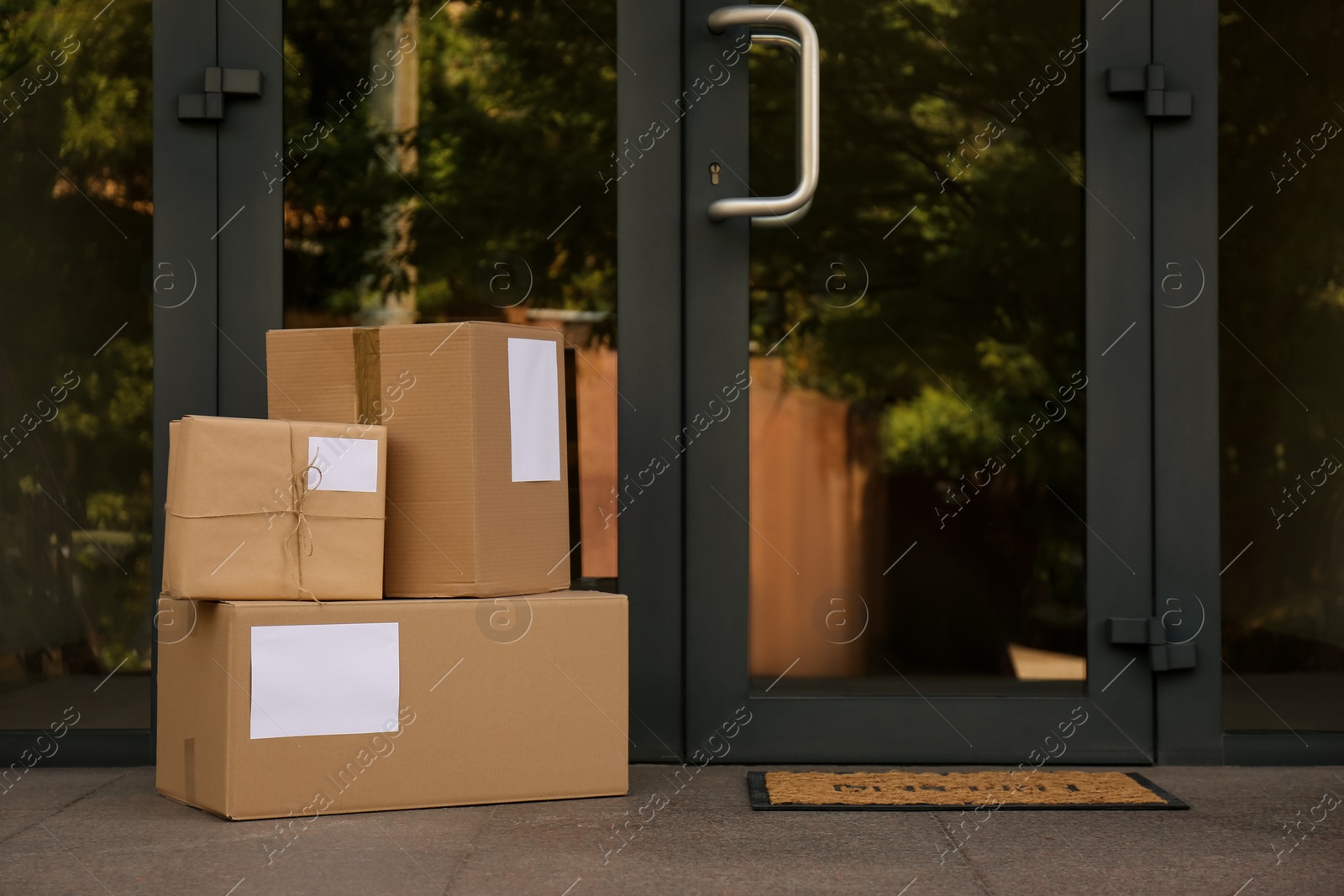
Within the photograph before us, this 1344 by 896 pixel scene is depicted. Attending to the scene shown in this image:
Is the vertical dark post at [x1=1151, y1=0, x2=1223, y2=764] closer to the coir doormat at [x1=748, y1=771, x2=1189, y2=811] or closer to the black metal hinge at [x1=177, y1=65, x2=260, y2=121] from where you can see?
the coir doormat at [x1=748, y1=771, x2=1189, y2=811]

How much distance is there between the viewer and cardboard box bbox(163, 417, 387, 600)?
200 centimetres

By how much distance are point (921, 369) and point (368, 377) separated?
117cm

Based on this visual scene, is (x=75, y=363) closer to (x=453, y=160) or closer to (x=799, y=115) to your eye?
(x=453, y=160)

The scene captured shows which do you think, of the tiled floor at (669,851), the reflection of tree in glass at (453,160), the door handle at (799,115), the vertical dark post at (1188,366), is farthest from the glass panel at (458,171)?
the vertical dark post at (1188,366)

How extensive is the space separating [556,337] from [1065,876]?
1.26 meters

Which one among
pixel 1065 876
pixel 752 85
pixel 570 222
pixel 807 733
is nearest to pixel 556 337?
pixel 570 222

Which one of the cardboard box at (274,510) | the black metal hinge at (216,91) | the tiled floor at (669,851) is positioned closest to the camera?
the tiled floor at (669,851)

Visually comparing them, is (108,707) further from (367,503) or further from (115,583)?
(367,503)

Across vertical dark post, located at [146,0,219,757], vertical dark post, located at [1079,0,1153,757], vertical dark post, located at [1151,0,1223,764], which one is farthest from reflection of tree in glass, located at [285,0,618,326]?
vertical dark post, located at [1151,0,1223,764]

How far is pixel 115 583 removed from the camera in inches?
103

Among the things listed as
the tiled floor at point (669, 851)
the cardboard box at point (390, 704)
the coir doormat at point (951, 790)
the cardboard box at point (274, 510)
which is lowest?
the coir doormat at point (951, 790)

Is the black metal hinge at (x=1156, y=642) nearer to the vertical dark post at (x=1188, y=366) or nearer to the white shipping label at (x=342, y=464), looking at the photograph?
the vertical dark post at (x=1188, y=366)

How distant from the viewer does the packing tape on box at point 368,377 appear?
2.17m

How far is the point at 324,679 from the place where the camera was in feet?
6.85
